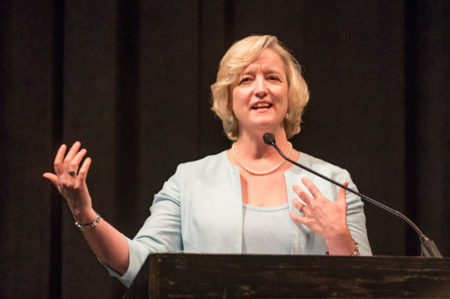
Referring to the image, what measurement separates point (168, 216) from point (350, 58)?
0.96 m

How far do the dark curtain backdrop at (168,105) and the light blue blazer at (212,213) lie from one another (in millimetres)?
250

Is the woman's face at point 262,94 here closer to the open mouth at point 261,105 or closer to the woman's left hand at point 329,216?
the open mouth at point 261,105

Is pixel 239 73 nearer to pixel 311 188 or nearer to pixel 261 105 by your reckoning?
pixel 261 105

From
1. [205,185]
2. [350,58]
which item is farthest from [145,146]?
[350,58]

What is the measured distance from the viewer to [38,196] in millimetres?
1840

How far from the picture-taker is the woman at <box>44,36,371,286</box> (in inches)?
61.6

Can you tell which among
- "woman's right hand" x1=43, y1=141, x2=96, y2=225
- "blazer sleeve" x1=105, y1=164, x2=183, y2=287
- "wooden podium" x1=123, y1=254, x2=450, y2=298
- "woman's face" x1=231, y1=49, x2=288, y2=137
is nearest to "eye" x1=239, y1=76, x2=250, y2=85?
"woman's face" x1=231, y1=49, x2=288, y2=137

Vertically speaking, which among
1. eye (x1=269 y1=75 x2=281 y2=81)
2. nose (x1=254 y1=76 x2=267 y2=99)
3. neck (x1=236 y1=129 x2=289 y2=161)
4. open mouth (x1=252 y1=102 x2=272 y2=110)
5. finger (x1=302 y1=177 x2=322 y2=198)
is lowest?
finger (x1=302 y1=177 x2=322 y2=198)

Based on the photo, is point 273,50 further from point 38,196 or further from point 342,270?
point 342,270

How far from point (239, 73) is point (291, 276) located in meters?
1.06

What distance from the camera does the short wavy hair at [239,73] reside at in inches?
68.6

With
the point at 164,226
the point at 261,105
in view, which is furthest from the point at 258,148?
the point at 164,226

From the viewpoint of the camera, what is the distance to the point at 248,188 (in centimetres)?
170

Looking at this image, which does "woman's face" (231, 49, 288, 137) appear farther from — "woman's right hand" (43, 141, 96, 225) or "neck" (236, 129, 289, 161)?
"woman's right hand" (43, 141, 96, 225)
